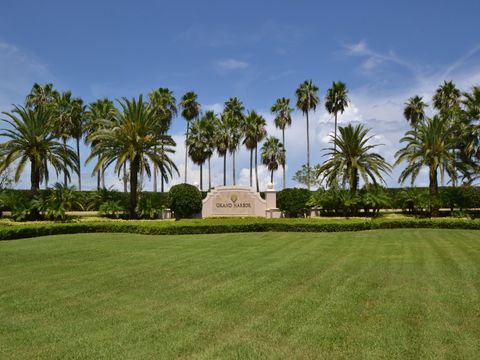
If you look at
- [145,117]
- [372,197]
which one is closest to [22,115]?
[145,117]

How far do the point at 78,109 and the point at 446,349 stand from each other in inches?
2047

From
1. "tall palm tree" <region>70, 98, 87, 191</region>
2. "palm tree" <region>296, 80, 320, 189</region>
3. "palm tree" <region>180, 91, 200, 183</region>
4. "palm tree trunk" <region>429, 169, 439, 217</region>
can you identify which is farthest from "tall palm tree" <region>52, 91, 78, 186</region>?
"palm tree trunk" <region>429, 169, 439, 217</region>

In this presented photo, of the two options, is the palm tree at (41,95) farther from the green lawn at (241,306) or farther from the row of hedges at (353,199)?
the green lawn at (241,306)

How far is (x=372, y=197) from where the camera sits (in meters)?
36.1

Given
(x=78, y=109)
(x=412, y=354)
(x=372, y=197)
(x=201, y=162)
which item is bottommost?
(x=412, y=354)

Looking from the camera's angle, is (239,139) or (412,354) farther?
(239,139)

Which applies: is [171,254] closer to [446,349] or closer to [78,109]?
[446,349]

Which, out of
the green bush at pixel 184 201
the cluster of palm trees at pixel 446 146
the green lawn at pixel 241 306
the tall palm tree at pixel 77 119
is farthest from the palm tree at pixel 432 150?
the tall palm tree at pixel 77 119

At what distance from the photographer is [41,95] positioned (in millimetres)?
52719

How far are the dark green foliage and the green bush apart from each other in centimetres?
660

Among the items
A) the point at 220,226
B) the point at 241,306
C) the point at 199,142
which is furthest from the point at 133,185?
the point at 241,306

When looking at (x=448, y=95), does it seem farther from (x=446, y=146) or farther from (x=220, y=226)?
(x=220, y=226)

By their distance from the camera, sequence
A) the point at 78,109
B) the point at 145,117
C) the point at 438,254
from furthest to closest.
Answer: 1. the point at 78,109
2. the point at 145,117
3. the point at 438,254

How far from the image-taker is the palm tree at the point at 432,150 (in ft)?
116
